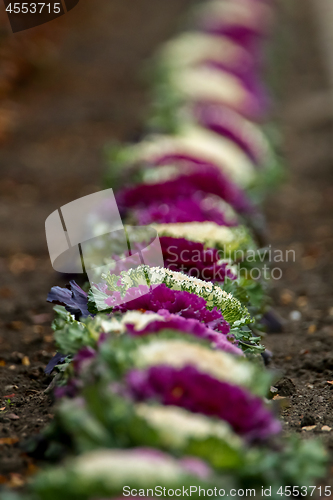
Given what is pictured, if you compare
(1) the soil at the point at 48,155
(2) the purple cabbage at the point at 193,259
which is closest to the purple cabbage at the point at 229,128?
(1) the soil at the point at 48,155

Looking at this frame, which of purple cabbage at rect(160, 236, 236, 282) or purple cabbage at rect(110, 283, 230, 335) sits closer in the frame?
purple cabbage at rect(110, 283, 230, 335)

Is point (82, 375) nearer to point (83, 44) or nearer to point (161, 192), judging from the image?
point (161, 192)

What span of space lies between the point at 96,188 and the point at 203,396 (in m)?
5.37

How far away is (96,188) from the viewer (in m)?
7.20

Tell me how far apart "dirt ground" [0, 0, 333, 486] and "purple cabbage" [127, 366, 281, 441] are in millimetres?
595

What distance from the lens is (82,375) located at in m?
2.21

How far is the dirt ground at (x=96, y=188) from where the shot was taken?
129 inches

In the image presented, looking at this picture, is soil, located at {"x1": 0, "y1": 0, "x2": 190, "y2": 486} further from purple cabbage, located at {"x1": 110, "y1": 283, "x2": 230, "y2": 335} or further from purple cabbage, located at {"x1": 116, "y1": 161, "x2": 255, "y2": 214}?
purple cabbage, located at {"x1": 116, "y1": 161, "x2": 255, "y2": 214}

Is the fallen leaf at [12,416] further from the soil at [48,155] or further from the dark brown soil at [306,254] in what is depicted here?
the dark brown soil at [306,254]

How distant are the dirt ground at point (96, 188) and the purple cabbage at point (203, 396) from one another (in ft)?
1.95

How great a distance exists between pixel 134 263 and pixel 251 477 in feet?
4.78

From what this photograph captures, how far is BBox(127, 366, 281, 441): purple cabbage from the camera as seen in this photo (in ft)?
6.73

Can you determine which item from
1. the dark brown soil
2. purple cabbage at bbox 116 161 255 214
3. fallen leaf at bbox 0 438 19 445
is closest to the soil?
fallen leaf at bbox 0 438 19 445

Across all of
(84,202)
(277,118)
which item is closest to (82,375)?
(84,202)
